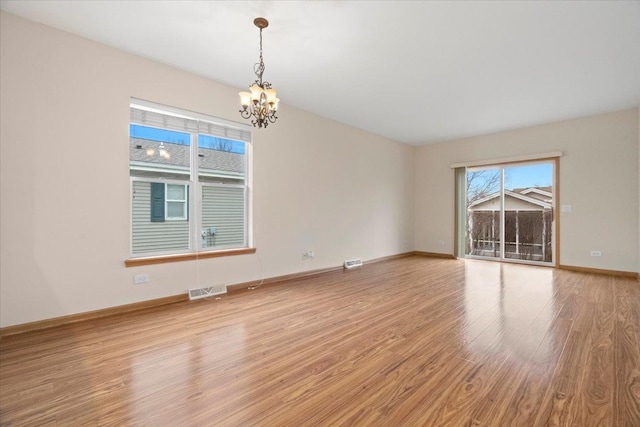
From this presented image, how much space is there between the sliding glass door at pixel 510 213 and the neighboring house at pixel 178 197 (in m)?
5.62

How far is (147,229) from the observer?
362 cm

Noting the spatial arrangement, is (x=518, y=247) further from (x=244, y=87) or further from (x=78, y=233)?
(x=78, y=233)

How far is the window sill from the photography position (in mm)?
3374

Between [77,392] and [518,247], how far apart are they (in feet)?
25.2

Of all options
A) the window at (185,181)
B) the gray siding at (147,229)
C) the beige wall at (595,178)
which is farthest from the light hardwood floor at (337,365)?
the beige wall at (595,178)

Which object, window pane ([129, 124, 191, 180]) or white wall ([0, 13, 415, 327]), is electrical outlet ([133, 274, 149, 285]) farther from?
window pane ([129, 124, 191, 180])

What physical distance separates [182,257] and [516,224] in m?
6.89

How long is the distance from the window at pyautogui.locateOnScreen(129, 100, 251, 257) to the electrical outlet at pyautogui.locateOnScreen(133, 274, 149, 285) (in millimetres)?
284

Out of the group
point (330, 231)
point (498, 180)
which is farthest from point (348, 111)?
point (498, 180)

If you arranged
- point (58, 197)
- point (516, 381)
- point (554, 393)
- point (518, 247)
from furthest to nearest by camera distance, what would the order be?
point (518, 247) < point (58, 197) < point (516, 381) < point (554, 393)

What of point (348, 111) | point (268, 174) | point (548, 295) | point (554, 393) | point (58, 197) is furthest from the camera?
point (348, 111)

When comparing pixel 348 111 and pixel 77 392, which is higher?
pixel 348 111

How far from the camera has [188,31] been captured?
2982 mm

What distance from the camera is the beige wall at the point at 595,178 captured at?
16.7 feet
